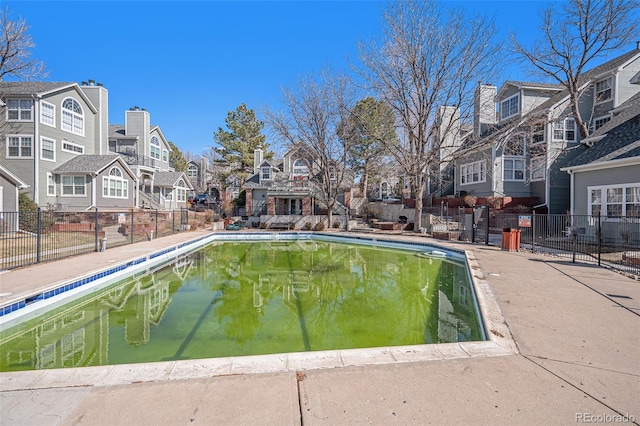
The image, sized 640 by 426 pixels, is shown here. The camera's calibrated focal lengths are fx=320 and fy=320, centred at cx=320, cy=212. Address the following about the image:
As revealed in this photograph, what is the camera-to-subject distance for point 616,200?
582 inches

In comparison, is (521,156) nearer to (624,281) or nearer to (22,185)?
(624,281)

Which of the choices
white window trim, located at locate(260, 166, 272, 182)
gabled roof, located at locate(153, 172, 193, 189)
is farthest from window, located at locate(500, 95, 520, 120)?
gabled roof, located at locate(153, 172, 193, 189)

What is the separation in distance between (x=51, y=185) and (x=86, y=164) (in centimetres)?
279

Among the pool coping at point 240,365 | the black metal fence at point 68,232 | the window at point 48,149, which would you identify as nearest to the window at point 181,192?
the black metal fence at point 68,232

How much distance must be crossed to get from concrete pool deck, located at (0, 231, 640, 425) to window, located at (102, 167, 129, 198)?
24.4 m

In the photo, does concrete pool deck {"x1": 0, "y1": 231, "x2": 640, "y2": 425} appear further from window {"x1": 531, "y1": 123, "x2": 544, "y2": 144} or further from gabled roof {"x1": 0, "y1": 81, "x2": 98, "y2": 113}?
gabled roof {"x1": 0, "y1": 81, "x2": 98, "y2": 113}

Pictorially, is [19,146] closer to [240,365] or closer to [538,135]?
[240,365]

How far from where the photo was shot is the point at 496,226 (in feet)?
67.5

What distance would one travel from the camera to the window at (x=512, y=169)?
77.3 feet

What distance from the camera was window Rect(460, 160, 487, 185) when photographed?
2484 centimetres

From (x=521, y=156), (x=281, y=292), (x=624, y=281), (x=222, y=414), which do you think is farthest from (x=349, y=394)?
(x=521, y=156)

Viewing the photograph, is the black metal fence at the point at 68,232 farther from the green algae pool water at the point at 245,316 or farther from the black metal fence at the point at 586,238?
the black metal fence at the point at 586,238

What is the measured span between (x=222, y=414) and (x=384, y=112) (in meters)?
26.5

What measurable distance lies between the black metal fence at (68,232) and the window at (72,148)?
25.7 ft
